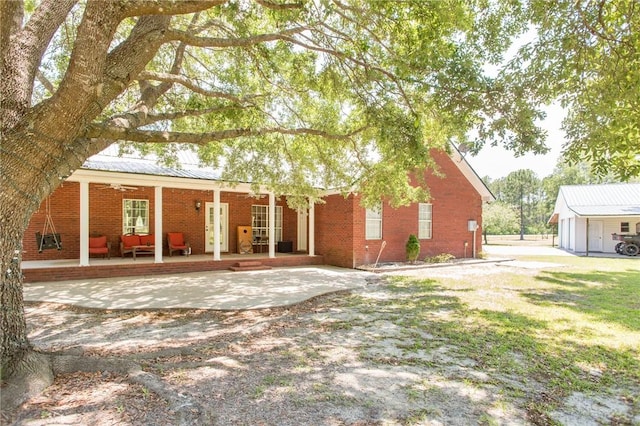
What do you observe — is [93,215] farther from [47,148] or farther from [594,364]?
[594,364]

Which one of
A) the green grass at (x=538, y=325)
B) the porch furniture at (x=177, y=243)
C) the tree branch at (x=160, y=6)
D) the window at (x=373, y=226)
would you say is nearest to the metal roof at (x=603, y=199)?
the green grass at (x=538, y=325)

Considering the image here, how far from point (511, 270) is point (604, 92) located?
11238 millimetres

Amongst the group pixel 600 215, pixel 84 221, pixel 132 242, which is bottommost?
pixel 132 242

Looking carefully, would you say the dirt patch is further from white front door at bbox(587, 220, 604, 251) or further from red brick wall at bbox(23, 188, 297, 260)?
white front door at bbox(587, 220, 604, 251)

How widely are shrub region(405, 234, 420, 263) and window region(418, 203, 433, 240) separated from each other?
124cm

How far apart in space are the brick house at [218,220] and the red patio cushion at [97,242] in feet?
1.68

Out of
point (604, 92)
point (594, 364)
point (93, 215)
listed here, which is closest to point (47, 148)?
point (604, 92)

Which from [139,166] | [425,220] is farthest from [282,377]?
[425,220]

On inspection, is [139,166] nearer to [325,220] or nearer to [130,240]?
[130,240]

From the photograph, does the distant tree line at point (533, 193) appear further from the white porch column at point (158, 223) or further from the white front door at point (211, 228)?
the white porch column at point (158, 223)

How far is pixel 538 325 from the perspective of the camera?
647 centimetres

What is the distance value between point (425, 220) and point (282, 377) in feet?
45.1

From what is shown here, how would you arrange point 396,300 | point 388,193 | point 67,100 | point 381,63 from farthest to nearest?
point 388,193 → point 396,300 → point 381,63 → point 67,100

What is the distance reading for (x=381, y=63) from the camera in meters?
7.44
